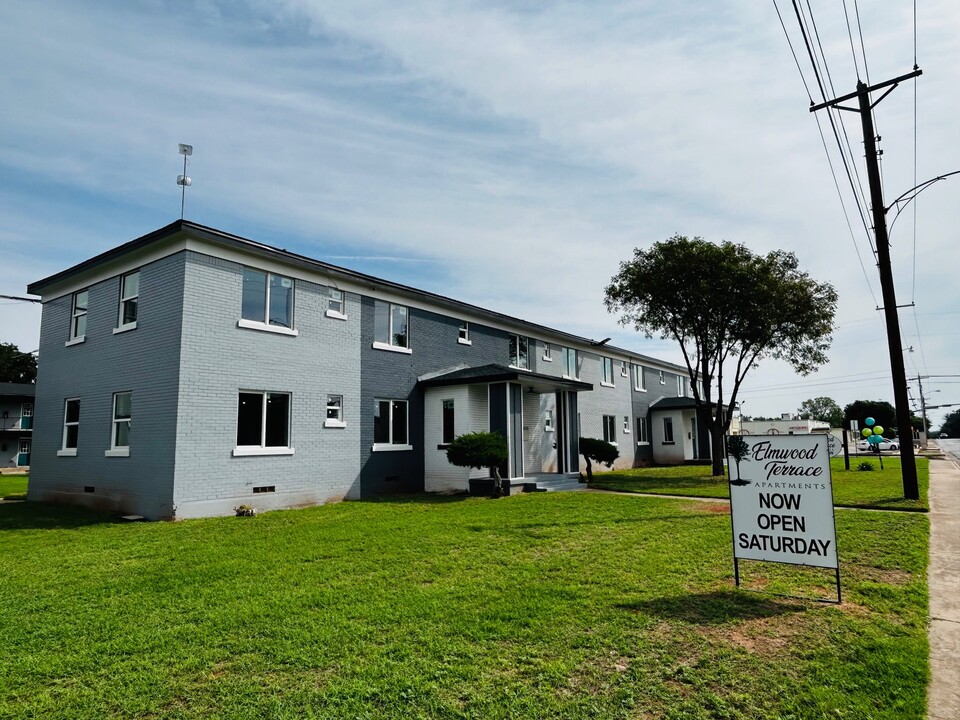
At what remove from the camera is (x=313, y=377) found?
53.6ft

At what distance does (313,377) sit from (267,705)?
1268 cm

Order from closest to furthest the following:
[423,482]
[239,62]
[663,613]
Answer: [663,613] < [239,62] < [423,482]

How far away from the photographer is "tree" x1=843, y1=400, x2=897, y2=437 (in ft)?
278

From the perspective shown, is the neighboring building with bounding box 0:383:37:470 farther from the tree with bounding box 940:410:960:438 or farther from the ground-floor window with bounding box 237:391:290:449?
the tree with bounding box 940:410:960:438

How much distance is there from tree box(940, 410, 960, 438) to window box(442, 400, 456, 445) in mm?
179597

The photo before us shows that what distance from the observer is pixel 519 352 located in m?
25.1

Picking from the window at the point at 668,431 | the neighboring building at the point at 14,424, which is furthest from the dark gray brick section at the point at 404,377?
the neighboring building at the point at 14,424

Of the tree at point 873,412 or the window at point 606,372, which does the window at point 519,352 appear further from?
the tree at point 873,412

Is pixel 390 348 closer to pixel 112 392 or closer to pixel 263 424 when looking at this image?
pixel 263 424

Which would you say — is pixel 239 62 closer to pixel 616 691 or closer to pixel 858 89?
pixel 616 691

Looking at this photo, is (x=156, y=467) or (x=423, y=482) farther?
(x=423, y=482)

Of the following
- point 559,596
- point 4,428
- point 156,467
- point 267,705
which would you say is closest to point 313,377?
point 156,467

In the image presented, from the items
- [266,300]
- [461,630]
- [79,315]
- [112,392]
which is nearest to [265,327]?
[266,300]

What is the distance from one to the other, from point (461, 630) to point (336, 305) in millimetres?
13040
